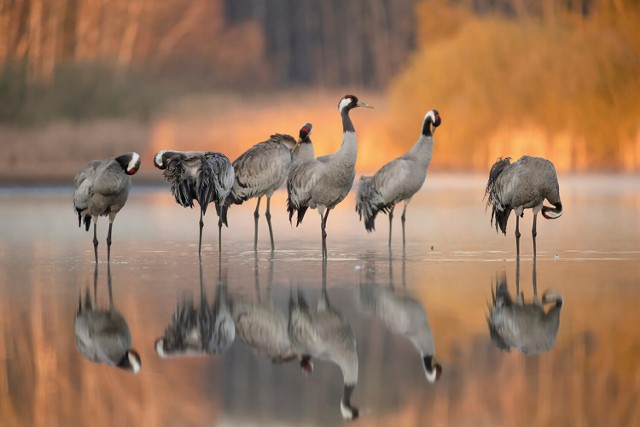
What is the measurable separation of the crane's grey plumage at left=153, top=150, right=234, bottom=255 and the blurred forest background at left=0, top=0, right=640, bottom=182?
58.2 ft

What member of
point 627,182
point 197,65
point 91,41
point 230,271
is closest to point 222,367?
point 230,271

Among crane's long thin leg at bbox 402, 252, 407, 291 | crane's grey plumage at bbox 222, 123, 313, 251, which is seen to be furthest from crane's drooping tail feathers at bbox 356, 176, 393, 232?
crane's long thin leg at bbox 402, 252, 407, 291

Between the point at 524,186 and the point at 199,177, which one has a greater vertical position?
the point at 199,177

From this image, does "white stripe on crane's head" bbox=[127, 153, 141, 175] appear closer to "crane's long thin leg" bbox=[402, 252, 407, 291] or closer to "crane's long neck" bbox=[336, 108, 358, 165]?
"crane's long neck" bbox=[336, 108, 358, 165]

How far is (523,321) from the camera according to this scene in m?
7.34

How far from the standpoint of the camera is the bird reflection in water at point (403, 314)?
6293 mm

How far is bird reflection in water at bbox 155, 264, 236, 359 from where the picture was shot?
6582 millimetres

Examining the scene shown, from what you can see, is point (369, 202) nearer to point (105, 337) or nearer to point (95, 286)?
point (95, 286)

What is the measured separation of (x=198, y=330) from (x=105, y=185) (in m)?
3.75

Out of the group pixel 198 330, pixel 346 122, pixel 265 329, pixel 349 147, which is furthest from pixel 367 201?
pixel 198 330

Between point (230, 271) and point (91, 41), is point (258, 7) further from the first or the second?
point (230, 271)

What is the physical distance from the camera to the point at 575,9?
32000 mm

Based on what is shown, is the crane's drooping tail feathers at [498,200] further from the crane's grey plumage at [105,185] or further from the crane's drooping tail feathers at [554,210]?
the crane's grey plumage at [105,185]

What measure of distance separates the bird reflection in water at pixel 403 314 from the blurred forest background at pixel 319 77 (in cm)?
2049
